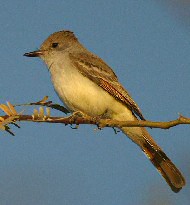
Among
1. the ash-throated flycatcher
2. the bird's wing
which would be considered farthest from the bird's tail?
the bird's wing

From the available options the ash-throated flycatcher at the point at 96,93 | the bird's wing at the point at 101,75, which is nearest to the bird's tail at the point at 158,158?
the ash-throated flycatcher at the point at 96,93

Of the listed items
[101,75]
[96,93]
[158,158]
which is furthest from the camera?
[101,75]

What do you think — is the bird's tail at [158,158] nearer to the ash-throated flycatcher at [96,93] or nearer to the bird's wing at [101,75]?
the ash-throated flycatcher at [96,93]

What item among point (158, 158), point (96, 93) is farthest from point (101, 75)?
point (158, 158)

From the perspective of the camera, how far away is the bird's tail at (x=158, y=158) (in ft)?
13.3

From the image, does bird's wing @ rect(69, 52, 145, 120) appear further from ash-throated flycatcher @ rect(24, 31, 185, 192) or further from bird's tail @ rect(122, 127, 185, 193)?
bird's tail @ rect(122, 127, 185, 193)

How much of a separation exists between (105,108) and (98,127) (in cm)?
292

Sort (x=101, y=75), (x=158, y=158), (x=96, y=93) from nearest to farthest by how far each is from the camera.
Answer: (x=158, y=158) < (x=96, y=93) < (x=101, y=75)

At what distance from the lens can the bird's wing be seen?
5.63 metres

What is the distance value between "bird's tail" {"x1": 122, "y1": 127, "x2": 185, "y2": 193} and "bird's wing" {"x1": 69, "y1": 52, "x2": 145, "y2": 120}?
38 cm

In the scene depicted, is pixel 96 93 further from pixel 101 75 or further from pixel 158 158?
pixel 158 158

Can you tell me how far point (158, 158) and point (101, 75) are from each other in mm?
1617

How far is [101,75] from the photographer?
6.06m

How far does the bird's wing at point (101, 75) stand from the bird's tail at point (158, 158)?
38 cm
